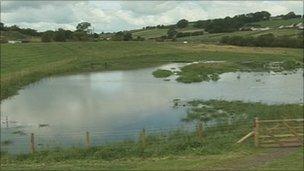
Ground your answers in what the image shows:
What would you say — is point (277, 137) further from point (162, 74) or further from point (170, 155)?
point (162, 74)

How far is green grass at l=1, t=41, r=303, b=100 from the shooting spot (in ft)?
298

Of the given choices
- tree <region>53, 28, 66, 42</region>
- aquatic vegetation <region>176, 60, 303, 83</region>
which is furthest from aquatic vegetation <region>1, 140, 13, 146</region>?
tree <region>53, 28, 66, 42</region>

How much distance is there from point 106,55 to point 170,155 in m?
90.4

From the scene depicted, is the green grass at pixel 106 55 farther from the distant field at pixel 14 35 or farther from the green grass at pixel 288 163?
the green grass at pixel 288 163

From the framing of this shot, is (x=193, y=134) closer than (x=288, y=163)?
No

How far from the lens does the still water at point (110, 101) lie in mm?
37656

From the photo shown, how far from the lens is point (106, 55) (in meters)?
115

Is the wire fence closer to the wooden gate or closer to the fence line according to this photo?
the fence line

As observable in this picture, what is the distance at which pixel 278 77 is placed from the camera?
74188 millimetres

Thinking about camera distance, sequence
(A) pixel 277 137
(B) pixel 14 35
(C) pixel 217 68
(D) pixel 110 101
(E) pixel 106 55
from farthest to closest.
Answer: (B) pixel 14 35 → (E) pixel 106 55 → (C) pixel 217 68 → (D) pixel 110 101 → (A) pixel 277 137

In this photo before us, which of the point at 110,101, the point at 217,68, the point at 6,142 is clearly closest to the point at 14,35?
the point at 217,68

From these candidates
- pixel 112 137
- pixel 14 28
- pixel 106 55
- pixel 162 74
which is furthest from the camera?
pixel 14 28

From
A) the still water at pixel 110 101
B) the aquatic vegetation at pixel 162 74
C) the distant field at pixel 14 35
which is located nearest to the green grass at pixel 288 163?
the still water at pixel 110 101

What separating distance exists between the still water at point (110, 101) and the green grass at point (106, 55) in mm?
12274
